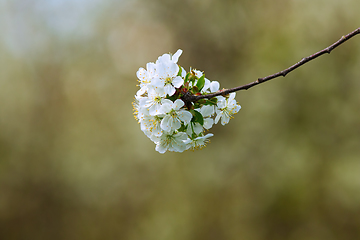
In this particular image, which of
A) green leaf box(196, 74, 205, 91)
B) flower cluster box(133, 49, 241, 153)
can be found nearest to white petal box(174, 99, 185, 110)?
flower cluster box(133, 49, 241, 153)

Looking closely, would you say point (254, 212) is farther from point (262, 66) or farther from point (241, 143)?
point (262, 66)

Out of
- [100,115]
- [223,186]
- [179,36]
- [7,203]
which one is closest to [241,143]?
[223,186]

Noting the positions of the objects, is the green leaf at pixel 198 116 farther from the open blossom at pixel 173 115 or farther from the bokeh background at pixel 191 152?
the bokeh background at pixel 191 152

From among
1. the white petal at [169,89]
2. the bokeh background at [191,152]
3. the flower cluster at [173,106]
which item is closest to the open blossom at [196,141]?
the flower cluster at [173,106]

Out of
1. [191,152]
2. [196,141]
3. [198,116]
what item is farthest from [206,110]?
[191,152]

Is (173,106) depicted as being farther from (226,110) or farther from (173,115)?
(226,110)

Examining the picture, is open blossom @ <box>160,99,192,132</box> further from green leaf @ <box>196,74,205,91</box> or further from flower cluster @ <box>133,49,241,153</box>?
green leaf @ <box>196,74,205,91</box>
